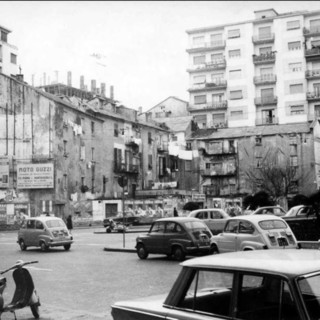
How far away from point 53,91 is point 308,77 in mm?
35822

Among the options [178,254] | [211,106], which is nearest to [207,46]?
[211,106]

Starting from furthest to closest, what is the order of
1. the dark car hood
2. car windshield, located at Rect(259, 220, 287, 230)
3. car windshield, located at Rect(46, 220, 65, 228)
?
car windshield, located at Rect(46, 220, 65, 228)
car windshield, located at Rect(259, 220, 287, 230)
the dark car hood

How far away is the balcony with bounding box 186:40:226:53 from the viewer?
68688mm

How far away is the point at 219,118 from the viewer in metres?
69.6

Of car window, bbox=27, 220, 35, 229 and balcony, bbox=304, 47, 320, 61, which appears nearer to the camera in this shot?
car window, bbox=27, 220, 35, 229

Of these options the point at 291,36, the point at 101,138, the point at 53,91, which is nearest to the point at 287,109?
the point at 291,36

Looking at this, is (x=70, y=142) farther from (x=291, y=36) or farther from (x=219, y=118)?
(x=291, y=36)

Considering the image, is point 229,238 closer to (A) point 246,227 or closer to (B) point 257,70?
(A) point 246,227

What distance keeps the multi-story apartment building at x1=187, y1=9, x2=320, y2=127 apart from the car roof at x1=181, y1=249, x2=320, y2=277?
61121 mm

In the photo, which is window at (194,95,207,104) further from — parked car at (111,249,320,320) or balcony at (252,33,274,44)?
parked car at (111,249,320,320)

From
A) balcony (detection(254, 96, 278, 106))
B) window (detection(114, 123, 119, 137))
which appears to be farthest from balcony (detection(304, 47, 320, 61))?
window (detection(114, 123, 119, 137))

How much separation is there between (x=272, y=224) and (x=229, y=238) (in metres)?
1.37

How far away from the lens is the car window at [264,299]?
12.4 ft

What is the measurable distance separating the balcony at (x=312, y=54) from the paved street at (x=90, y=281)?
5013 cm
